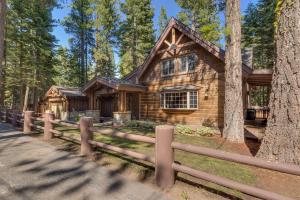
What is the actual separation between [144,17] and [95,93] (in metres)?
16.9

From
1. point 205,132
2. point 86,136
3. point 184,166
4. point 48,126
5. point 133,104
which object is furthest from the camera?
point 133,104

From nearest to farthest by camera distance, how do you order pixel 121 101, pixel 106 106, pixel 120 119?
pixel 120 119
pixel 121 101
pixel 106 106

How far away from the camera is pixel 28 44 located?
22.6 metres

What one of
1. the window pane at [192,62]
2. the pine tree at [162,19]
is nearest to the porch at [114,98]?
the window pane at [192,62]

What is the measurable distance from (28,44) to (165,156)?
25.3m

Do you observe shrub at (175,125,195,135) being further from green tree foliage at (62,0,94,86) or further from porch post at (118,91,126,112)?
green tree foliage at (62,0,94,86)

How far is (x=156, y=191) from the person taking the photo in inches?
136

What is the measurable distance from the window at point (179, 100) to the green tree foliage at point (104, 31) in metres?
15.6

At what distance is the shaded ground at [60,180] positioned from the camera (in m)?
3.29

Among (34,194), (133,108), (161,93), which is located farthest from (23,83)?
(34,194)

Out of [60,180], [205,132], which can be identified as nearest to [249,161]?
[60,180]

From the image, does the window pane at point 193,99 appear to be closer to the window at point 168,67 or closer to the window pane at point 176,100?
the window pane at point 176,100

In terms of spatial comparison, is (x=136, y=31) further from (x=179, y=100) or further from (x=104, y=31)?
(x=179, y=100)

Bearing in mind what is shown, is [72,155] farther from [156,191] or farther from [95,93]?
[95,93]
